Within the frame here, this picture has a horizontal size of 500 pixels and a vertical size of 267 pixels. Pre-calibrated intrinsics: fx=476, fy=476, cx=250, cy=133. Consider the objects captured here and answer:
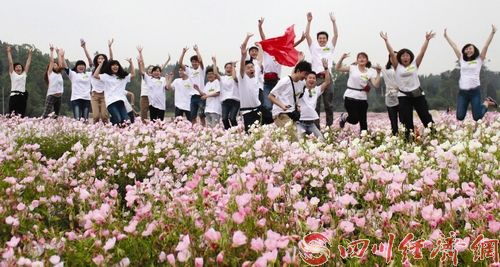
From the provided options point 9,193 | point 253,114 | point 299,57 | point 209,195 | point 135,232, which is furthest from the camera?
point 299,57

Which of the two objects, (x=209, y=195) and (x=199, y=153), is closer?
(x=209, y=195)

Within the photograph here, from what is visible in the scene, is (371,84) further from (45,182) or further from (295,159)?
(45,182)

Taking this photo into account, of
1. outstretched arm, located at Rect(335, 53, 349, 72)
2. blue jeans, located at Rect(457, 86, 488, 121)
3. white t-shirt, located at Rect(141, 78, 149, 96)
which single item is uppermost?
outstretched arm, located at Rect(335, 53, 349, 72)

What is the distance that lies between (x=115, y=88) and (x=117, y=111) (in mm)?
558

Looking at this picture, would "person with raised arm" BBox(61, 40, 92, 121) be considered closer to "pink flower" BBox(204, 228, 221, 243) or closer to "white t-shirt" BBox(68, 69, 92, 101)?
"white t-shirt" BBox(68, 69, 92, 101)

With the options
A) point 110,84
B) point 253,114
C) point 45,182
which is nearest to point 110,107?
point 110,84

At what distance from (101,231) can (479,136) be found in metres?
5.22

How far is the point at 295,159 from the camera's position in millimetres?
4734

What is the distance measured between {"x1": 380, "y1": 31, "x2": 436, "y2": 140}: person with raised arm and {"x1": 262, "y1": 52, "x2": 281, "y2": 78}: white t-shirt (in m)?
2.50

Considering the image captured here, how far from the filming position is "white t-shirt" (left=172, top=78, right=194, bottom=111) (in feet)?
44.0

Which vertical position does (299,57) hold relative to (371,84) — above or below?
above

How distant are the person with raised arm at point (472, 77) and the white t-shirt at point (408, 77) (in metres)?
2.12

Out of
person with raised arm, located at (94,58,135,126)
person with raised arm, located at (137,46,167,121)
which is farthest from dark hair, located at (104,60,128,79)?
person with raised arm, located at (137,46,167,121)

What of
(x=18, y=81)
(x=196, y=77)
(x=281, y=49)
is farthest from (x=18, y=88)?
(x=281, y=49)
